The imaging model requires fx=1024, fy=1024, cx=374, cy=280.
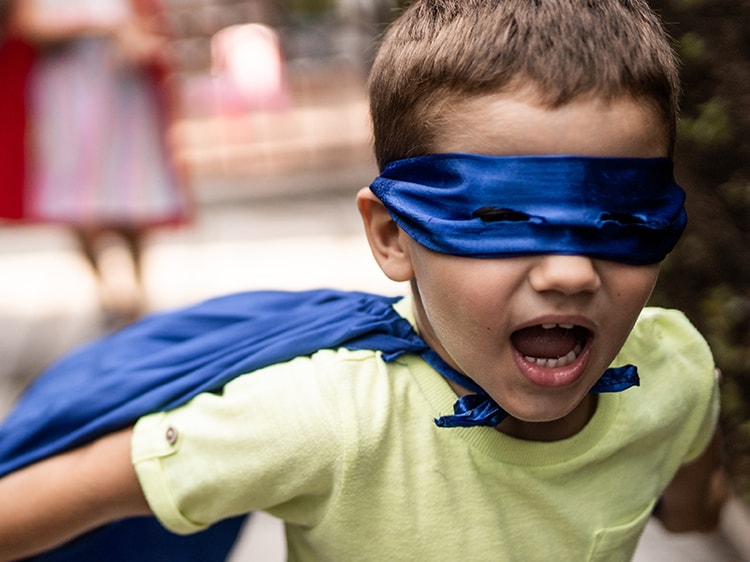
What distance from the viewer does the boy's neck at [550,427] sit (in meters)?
1.86

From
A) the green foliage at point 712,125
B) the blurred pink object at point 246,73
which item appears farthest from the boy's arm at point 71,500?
the blurred pink object at point 246,73

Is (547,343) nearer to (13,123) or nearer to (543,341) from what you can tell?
(543,341)

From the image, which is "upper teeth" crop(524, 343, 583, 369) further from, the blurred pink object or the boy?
the blurred pink object

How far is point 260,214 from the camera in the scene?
7.85m

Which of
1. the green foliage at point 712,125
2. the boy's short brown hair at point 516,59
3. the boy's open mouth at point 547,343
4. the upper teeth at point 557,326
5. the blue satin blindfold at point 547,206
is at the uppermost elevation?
the boy's short brown hair at point 516,59

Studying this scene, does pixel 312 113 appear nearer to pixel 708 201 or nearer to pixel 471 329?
pixel 708 201

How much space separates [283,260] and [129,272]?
3.51ft

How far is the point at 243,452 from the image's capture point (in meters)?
1.68

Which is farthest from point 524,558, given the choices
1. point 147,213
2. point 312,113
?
point 312,113

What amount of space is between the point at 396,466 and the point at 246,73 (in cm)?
793

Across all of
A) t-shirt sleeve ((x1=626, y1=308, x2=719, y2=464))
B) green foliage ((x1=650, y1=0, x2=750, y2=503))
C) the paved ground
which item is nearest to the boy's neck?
t-shirt sleeve ((x1=626, y1=308, x2=719, y2=464))

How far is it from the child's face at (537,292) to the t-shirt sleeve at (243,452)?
266 millimetres

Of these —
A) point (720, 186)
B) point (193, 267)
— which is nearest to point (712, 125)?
point (720, 186)

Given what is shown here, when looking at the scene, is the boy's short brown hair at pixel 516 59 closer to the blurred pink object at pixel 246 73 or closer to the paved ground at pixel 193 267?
the paved ground at pixel 193 267
